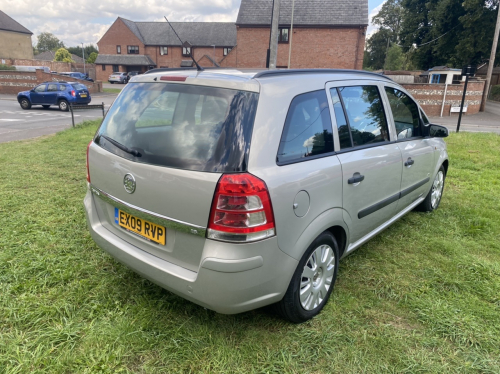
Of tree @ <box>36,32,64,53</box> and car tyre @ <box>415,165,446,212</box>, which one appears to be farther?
tree @ <box>36,32,64,53</box>

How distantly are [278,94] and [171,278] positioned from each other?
1.36 m

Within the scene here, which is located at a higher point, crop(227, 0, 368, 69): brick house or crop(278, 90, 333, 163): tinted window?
crop(227, 0, 368, 69): brick house

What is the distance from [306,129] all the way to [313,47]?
39.7 metres

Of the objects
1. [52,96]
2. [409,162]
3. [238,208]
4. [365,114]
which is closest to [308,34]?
[52,96]

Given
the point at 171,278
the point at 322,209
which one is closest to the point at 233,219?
the point at 171,278

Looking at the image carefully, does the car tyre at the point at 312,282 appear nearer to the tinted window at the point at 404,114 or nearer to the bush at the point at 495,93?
the tinted window at the point at 404,114

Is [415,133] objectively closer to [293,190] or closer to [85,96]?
[293,190]

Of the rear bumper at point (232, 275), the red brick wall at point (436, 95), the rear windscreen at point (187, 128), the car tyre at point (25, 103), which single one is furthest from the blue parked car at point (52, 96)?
the rear bumper at point (232, 275)

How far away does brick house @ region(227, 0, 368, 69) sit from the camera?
38000mm

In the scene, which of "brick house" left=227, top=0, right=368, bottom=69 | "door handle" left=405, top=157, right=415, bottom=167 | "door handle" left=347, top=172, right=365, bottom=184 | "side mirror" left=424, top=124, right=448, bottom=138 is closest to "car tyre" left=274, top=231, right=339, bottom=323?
"door handle" left=347, top=172, right=365, bottom=184

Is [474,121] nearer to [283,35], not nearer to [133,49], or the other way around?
[283,35]

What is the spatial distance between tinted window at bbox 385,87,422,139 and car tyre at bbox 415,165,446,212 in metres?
1.04

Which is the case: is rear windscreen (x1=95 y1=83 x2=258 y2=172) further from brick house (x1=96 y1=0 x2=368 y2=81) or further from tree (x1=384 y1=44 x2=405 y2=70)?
tree (x1=384 y1=44 x2=405 y2=70)

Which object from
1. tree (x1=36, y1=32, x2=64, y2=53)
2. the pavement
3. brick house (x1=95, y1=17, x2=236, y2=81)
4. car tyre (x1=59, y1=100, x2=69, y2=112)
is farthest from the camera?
tree (x1=36, y1=32, x2=64, y2=53)
